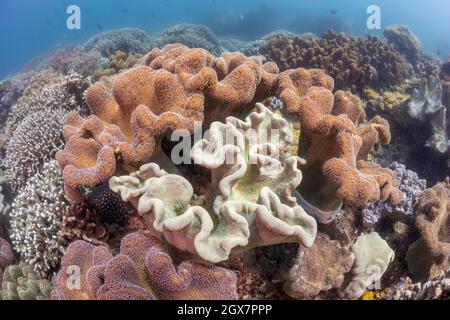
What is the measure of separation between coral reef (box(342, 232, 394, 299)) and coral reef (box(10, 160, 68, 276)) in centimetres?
265

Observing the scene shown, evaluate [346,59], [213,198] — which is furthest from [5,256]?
[346,59]

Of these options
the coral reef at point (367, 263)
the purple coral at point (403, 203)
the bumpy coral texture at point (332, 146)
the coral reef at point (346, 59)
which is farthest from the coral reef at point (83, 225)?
the coral reef at point (346, 59)

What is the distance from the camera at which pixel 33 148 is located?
423cm

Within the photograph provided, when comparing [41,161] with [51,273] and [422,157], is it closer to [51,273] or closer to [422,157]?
[51,273]

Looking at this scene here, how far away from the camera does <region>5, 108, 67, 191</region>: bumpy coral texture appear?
4.20m

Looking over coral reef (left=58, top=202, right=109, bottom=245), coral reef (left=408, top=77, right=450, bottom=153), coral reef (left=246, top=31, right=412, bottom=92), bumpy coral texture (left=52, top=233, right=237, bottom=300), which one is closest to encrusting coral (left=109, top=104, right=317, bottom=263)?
bumpy coral texture (left=52, top=233, right=237, bottom=300)

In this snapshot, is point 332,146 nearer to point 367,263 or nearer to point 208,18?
point 367,263

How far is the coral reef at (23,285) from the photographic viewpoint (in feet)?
9.70

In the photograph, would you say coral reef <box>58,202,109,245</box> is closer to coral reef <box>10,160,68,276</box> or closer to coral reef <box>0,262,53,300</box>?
coral reef <box>10,160,68,276</box>

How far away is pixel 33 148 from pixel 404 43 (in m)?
13.8

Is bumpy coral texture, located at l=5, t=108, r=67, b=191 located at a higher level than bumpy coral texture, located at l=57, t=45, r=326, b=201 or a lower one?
lower

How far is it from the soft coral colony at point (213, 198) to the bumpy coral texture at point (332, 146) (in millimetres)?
11

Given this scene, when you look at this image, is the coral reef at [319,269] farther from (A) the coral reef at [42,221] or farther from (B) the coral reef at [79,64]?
(B) the coral reef at [79,64]
